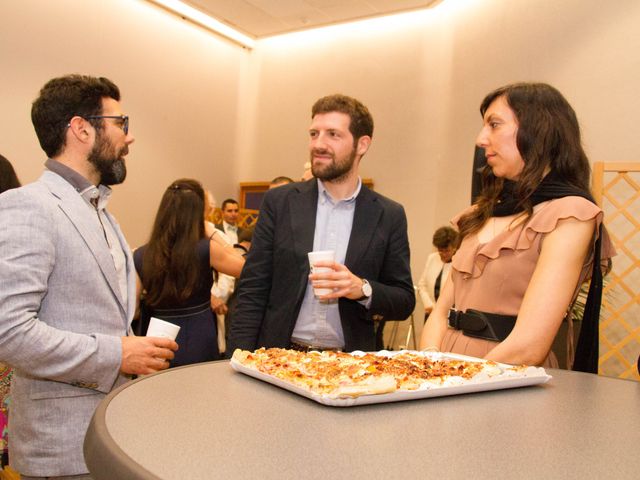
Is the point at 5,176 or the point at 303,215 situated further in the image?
the point at 5,176

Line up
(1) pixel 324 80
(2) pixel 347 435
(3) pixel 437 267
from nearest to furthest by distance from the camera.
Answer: (2) pixel 347 435 → (3) pixel 437 267 → (1) pixel 324 80

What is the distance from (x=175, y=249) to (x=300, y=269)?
40.8 inches

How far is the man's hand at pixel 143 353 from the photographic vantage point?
1.56 meters

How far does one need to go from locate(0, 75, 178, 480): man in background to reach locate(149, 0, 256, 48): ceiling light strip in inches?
255

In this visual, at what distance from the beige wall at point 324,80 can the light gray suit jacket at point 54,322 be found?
3.98m

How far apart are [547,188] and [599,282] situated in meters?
0.28

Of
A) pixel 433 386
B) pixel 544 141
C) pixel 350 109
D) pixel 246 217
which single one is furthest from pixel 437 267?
pixel 433 386

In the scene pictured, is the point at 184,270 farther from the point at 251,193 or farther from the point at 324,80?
the point at 251,193

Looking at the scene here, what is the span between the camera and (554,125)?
1596 millimetres

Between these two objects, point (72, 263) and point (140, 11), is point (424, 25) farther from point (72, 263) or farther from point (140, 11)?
point (72, 263)

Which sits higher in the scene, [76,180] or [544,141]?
[544,141]

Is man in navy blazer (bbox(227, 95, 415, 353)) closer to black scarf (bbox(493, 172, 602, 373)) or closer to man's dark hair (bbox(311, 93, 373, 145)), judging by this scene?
man's dark hair (bbox(311, 93, 373, 145))

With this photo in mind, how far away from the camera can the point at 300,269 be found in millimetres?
2105

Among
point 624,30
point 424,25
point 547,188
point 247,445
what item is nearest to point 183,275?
point 547,188
